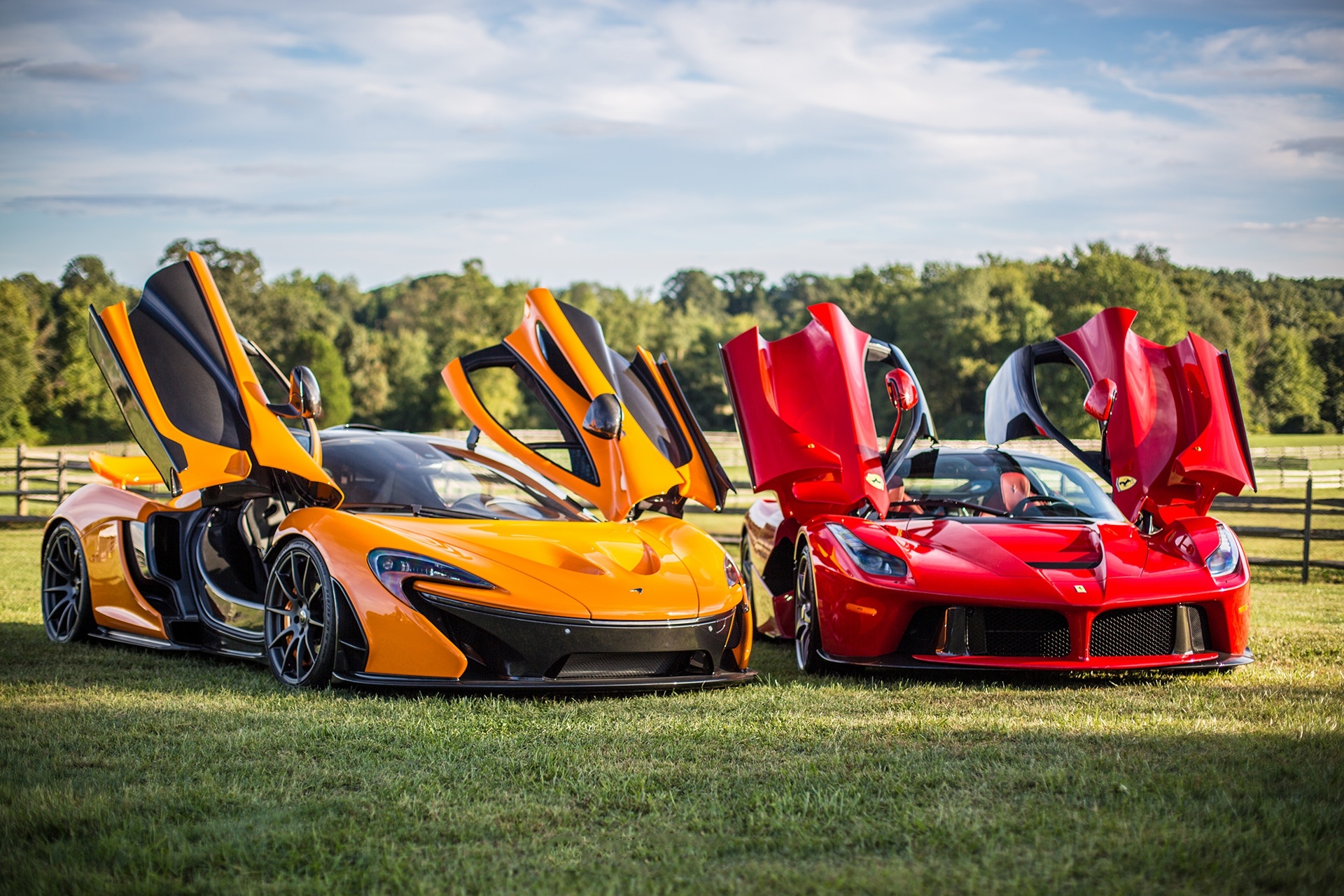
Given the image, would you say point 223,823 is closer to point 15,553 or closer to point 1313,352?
point 15,553

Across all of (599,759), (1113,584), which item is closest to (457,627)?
(599,759)

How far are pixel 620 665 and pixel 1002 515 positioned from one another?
2761mm

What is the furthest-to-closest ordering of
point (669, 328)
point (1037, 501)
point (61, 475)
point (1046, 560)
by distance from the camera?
1. point (669, 328)
2. point (61, 475)
3. point (1037, 501)
4. point (1046, 560)

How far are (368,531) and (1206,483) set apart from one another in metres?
4.77

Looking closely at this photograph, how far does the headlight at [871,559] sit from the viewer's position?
6.52m

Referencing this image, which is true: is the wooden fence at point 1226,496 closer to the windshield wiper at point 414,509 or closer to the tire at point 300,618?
the windshield wiper at point 414,509

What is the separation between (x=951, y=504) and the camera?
759 cm

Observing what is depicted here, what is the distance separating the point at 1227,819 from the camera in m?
3.61

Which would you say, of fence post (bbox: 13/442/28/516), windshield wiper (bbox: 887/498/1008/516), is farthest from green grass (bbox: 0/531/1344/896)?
fence post (bbox: 13/442/28/516)

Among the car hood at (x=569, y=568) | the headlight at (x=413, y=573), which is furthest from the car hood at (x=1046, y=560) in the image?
the headlight at (x=413, y=573)

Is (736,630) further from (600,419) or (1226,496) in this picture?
(1226,496)

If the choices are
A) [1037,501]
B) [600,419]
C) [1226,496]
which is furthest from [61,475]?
[1226,496]

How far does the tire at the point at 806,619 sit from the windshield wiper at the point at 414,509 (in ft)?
6.00

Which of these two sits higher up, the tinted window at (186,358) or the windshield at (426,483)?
the tinted window at (186,358)
